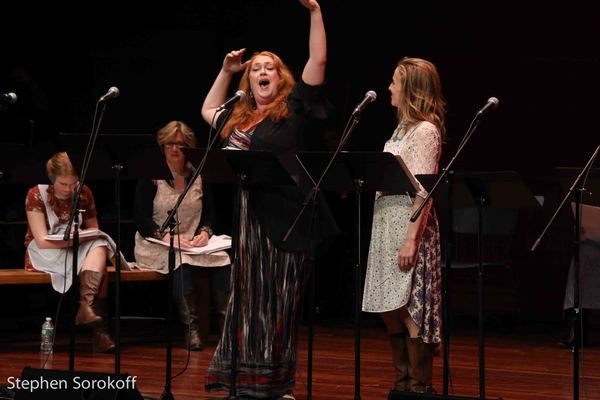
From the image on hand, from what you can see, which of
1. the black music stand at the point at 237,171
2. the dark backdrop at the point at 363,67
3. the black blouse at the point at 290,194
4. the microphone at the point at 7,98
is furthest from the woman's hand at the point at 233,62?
the dark backdrop at the point at 363,67

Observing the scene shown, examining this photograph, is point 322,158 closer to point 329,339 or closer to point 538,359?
point 538,359

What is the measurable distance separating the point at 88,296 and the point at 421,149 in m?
2.84

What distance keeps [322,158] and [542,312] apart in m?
4.53

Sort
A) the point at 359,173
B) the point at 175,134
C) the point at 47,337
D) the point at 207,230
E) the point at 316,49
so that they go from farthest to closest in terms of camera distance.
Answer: the point at 207,230, the point at 175,134, the point at 47,337, the point at 316,49, the point at 359,173

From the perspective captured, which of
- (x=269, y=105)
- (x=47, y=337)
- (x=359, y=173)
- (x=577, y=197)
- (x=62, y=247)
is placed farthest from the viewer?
(x=62, y=247)

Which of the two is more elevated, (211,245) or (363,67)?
(363,67)

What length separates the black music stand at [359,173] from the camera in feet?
14.6

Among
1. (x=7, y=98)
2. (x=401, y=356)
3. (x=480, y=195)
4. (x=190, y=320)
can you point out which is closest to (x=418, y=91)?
(x=480, y=195)

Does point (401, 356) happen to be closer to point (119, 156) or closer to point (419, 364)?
point (419, 364)

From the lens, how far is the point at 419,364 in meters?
4.99

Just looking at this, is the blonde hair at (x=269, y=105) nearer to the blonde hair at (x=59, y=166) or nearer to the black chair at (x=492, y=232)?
the blonde hair at (x=59, y=166)

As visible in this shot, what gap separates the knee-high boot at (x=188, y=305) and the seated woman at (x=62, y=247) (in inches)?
18.1

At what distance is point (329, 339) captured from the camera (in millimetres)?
7574

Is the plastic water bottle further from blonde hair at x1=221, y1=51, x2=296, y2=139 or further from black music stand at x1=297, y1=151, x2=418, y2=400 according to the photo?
black music stand at x1=297, y1=151, x2=418, y2=400
